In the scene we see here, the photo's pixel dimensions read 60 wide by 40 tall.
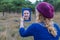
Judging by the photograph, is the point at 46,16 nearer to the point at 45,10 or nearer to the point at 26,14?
the point at 45,10

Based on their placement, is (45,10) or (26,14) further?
(26,14)

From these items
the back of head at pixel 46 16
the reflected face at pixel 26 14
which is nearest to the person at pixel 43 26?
the back of head at pixel 46 16

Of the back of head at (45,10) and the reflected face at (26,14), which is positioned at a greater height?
the back of head at (45,10)

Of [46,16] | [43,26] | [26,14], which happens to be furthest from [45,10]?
[26,14]

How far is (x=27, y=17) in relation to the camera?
3.71m

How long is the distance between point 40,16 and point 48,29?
0.18m

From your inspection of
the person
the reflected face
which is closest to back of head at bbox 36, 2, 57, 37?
the person

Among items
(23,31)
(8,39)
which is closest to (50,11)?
(23,31)

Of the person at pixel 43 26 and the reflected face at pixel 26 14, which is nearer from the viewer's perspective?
the person at pixel 43 26

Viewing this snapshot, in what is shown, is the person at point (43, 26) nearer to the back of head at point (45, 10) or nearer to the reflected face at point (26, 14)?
the back of head at point (45, 10)

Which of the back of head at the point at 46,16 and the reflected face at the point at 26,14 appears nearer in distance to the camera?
the back of head at the point at 46,16

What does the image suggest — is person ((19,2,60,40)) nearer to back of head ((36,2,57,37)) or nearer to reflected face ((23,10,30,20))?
back of head ((36,2,57,37))

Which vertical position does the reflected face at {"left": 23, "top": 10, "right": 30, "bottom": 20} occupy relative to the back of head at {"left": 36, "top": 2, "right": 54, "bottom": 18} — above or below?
below

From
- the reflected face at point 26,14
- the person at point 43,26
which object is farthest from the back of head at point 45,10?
the reflected face at point 26,14
